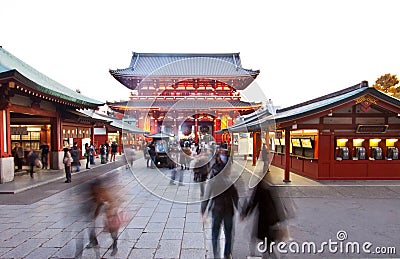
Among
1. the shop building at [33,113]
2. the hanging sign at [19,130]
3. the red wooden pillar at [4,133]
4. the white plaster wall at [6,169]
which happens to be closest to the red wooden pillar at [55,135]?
the shop building at [33,113]

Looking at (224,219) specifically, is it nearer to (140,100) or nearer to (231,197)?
(231,197)

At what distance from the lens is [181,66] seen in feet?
99.1

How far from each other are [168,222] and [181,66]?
2585 centimetres

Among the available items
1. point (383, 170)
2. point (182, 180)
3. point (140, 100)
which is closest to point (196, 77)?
point (140, 100)

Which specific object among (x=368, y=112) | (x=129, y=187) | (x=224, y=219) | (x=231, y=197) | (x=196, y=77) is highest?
(x=196, y=77)

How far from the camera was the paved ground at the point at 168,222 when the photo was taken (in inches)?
186

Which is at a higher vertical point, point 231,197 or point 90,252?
point 231,197

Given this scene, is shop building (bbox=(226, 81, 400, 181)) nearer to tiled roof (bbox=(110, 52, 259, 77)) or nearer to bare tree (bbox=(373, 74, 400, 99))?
tiled roof (bbox=(110, 52, 259, 77))

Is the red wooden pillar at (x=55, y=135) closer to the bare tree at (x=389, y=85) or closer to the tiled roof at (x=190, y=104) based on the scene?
the tiled roof at (x=190, y=104)

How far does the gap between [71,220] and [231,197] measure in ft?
14.6

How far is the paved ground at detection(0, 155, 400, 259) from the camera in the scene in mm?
4730

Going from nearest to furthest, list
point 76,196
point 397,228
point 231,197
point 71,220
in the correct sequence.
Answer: point 231,197 < point 397,228 < point 71,220 < point 76,196

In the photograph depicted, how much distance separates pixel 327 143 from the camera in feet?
38.0

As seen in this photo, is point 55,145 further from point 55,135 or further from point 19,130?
point 19,130
